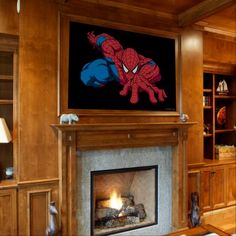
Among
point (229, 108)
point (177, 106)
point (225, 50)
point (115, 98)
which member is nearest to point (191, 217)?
point (177, 106)

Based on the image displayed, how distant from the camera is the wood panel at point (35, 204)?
2.60m

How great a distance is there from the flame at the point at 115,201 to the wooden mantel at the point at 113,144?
0.71m

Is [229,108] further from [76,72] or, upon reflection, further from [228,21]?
[76,72]

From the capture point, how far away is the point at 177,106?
11.3 ft

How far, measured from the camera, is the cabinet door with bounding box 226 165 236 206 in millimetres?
3953

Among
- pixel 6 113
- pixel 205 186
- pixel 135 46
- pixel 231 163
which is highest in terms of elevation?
pixel 135 46

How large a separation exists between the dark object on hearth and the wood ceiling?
7.65 feet

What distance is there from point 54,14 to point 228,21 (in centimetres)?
248

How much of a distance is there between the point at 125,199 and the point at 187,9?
2634 mm

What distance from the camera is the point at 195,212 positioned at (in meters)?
3.34

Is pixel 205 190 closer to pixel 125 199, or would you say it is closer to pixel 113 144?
pixel 125 199

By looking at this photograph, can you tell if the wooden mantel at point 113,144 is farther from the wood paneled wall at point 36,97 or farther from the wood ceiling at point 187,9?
the wood ceiling at point 187,9

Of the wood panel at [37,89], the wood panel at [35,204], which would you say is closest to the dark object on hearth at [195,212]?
the wood panel at [35,204]

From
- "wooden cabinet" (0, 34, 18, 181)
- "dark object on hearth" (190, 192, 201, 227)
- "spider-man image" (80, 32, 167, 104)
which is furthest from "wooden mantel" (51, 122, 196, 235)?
"wooden cabinet" (0, 34, 18, 181)
